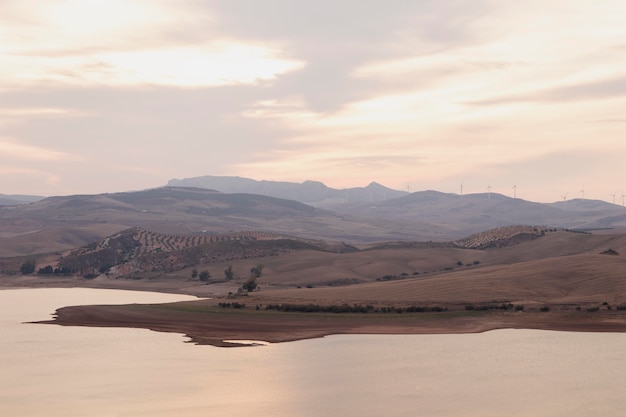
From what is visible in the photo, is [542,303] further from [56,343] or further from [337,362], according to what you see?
[56,343]

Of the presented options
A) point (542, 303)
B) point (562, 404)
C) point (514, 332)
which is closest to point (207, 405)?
point (562, 404)

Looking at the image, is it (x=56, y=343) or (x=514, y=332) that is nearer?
(x=56, y=343)

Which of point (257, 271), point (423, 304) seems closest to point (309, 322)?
point (423, 304)

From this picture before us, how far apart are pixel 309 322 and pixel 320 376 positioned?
3123cm

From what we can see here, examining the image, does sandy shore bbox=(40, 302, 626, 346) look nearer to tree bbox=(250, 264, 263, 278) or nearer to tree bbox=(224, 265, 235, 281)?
tree bbox=(224, 265, 235, 281)

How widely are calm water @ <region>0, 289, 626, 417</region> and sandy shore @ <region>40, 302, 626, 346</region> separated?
3.79 metres

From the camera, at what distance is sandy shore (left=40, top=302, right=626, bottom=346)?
87.0 m

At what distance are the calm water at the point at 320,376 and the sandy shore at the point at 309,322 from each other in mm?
3790

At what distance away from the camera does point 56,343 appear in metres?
80.0

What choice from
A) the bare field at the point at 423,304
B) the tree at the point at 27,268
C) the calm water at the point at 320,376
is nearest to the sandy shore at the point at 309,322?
the bare field at the point at 423,304

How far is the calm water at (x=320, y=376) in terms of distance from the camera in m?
53.6

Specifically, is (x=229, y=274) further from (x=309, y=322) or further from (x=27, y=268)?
(x=309, y=322)

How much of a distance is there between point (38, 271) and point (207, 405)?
15136 centimetres

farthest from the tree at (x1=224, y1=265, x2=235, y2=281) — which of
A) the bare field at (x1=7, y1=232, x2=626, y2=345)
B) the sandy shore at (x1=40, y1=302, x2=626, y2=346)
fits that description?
the sandy shore at (x1=40, y1=302, x2=626, y2=346)
